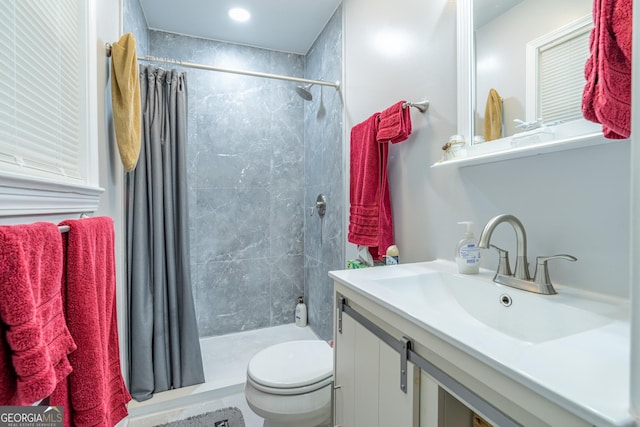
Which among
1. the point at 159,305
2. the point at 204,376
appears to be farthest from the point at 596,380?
the point at 204,376

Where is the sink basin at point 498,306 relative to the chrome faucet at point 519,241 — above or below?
below

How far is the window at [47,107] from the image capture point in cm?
64

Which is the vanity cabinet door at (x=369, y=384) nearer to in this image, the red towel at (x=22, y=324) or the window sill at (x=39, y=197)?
the red towel at (x=22, y=324)

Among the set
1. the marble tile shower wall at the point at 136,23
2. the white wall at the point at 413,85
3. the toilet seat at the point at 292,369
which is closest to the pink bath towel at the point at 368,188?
the white wall at the point at 413,85

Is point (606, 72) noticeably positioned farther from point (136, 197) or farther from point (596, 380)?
point (136, 197)

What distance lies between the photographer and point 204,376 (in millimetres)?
1897

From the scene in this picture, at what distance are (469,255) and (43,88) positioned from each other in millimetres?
1355

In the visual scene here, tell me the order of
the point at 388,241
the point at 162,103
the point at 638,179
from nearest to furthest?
the point at 638,179 < the point at 388,241 < the point at 162,103

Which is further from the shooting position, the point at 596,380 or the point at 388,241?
the point at 388,241

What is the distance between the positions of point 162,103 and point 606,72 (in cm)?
201

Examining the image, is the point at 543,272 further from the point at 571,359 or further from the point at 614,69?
the point at 614,69

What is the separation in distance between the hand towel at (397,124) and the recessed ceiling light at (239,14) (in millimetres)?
1465

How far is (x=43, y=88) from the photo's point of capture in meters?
0.80

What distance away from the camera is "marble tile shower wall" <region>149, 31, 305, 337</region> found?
234 centimetres
